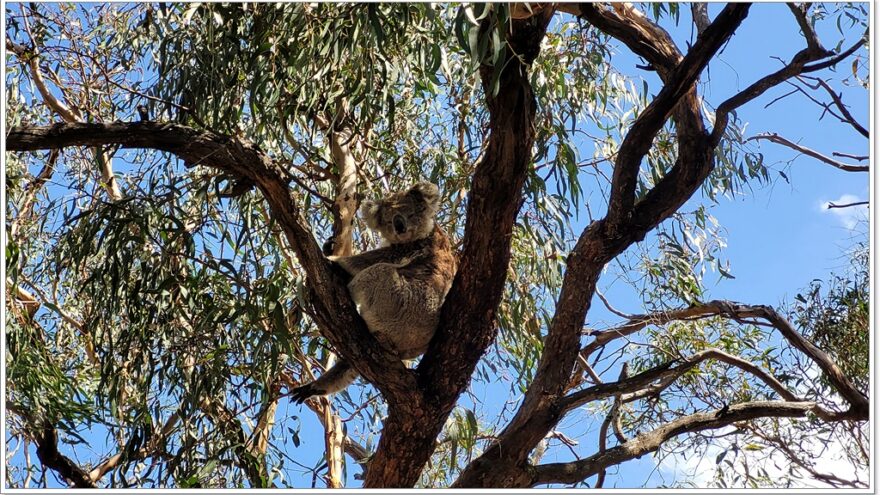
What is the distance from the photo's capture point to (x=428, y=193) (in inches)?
167

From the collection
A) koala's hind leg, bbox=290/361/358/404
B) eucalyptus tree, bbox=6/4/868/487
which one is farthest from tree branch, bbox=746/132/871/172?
koala's hind leg, bbox=290/361/358/404

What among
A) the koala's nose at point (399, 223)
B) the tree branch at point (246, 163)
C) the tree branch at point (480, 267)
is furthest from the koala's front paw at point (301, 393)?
the koala's nose at point (399, 223)

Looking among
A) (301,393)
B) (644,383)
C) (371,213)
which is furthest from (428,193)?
(644,383)

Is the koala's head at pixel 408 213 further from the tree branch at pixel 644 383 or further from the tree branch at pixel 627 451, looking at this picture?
the tree branch at pixel 627 451

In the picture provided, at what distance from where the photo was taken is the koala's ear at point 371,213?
4406 mm

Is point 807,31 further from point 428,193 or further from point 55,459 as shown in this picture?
point 55,459

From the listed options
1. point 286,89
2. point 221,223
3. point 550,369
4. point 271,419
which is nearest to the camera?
point 550,369

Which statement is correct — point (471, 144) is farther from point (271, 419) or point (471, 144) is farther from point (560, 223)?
point (271, 419)

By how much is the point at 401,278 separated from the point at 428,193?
17.4 inches

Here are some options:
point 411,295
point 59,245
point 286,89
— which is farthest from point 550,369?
point 59,245

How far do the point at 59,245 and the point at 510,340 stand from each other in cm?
241

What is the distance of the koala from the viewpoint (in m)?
3.95

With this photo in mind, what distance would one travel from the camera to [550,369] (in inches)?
150

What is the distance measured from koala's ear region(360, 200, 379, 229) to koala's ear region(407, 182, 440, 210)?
23cm
